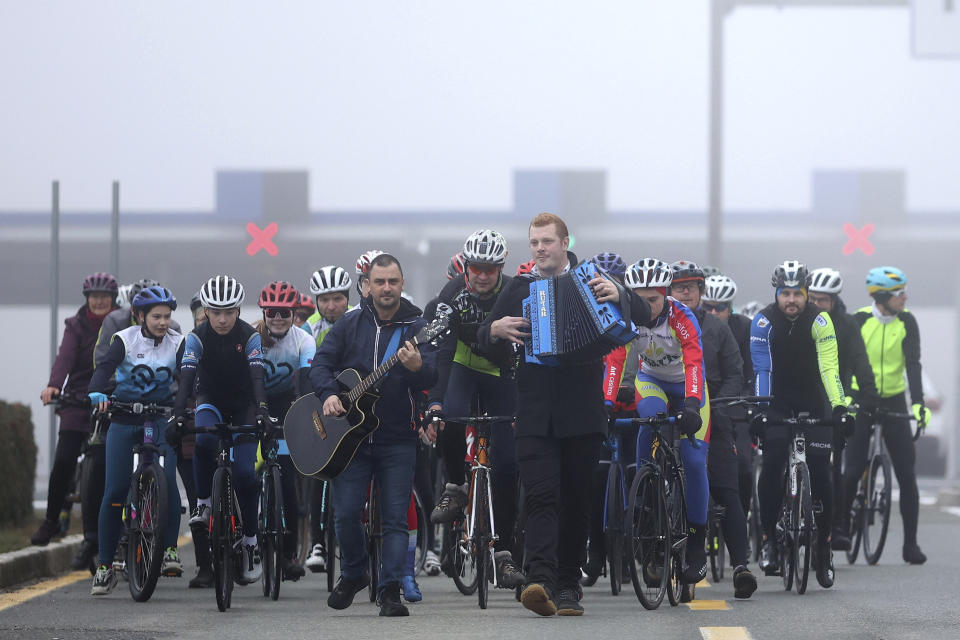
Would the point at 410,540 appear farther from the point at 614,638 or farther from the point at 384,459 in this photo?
the point at 614,638

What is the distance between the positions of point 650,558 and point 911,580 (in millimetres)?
2799

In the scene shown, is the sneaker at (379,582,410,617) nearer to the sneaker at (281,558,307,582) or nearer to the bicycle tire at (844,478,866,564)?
the sneaker at (281,558,307,582)

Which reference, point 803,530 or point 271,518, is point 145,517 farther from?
point 803,530

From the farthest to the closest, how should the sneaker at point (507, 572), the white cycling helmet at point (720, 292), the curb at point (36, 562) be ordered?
the white cycling helmet at point (720, 292) < the curb at point (36, 562) < the sneaker at point (507, 572)

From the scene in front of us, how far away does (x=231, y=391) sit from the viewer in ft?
33.7

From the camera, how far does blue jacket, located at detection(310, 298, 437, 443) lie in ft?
29.5

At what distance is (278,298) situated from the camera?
432 inches

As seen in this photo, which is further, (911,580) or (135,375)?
(911,580)

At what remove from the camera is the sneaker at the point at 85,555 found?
11.9 m

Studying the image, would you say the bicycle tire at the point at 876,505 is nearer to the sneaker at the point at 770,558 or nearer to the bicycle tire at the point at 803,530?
the sneaker at the point at 770,558

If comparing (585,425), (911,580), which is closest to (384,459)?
(585,425)

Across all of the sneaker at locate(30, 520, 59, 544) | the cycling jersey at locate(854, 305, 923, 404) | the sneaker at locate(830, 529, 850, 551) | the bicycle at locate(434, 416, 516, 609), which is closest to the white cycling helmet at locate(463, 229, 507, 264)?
the bicycle at locate(434, 416, 516, 609)

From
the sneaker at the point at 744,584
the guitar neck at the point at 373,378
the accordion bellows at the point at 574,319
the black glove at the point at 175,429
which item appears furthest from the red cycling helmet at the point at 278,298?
the sneaker at the point at 744,584

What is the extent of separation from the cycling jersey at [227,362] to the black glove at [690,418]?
8.07 ft
